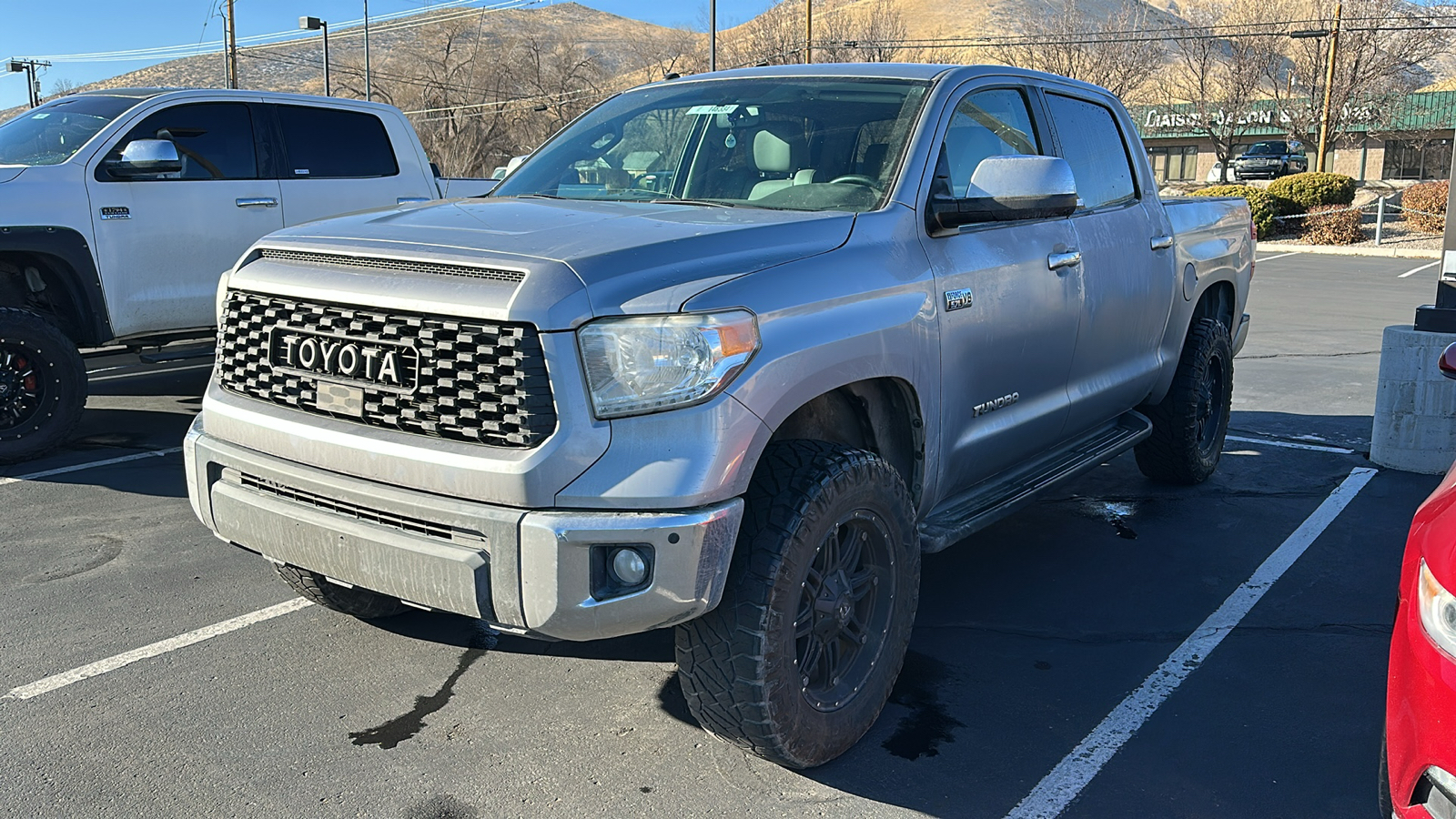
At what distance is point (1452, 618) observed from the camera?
2318 millimetres

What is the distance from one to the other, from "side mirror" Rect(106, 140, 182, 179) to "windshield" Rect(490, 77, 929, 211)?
10.4 feet

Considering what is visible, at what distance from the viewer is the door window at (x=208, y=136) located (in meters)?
7.21

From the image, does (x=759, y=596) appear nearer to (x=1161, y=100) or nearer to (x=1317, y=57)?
(x=1317, y=57)

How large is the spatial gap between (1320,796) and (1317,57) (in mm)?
47021

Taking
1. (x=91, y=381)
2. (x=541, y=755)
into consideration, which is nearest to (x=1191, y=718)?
(x=541, y=755)

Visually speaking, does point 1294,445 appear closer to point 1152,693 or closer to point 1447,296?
point 1447,296

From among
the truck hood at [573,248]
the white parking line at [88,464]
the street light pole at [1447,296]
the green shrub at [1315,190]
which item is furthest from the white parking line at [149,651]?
the green shrub at [1315,190]

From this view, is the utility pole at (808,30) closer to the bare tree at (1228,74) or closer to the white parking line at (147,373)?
the bare tree at (1228,74)

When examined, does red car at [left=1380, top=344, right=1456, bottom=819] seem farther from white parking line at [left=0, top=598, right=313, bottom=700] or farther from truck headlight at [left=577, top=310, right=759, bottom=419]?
white parking line at [left=0, top=598, right=313, bottom=700]

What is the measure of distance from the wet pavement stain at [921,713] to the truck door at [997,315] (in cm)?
62

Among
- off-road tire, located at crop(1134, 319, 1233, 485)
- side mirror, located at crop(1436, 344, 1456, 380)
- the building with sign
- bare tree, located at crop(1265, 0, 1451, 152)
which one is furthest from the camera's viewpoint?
the building with sign

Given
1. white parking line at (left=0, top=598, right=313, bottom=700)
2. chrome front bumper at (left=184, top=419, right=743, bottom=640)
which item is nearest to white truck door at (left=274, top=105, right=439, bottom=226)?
white parking line at (left=0, top=598, right=313, bottom=700)

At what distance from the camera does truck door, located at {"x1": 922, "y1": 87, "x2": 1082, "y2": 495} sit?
12.7ft

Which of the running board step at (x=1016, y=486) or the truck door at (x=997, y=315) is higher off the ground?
the truck door at (x=997, y=315)
